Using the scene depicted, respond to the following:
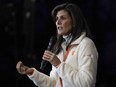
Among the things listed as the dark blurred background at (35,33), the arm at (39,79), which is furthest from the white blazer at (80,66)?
the dark blurred background at (35,33)

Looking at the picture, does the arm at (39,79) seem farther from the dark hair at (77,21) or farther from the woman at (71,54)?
the dark hair at (77,21)

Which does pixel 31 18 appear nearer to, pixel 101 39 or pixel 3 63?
pixel 3 63

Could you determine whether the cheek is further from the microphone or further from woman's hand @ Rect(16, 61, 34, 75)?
woman's hand @ Rect(16, 61, 34, 75)

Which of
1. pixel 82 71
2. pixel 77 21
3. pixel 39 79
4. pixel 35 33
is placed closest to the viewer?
pixel 82 71

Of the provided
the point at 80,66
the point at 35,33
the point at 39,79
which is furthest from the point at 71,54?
the point at 35,33

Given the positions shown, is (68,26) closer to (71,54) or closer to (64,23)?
(64,23)

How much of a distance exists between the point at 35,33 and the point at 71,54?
75.6 inches

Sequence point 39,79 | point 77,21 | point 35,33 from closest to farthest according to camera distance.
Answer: point 77,21
point 39,79
point 35,33

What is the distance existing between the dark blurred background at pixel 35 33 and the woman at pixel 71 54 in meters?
1.55

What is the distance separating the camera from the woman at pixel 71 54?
6.49 ft

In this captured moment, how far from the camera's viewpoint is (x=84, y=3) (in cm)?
410

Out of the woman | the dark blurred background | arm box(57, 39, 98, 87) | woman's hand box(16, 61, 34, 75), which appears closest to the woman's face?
the woman

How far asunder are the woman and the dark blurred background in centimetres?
155

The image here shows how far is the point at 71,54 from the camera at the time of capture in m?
2.08
